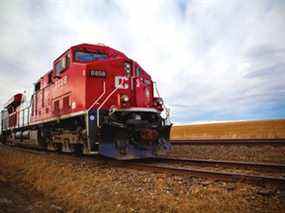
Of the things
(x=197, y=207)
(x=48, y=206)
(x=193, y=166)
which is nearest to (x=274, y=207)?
(x=197, y=207)

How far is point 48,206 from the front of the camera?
12.1 feet

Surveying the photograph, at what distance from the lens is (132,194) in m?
4.21

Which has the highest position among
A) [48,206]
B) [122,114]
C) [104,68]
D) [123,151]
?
[104,68]

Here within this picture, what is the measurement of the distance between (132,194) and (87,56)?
527cm

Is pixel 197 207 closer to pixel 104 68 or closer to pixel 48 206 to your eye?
pixel 48 206

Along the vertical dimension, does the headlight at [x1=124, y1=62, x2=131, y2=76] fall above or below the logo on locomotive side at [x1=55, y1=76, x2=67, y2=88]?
above

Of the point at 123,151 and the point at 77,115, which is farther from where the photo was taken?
the point at 77,115

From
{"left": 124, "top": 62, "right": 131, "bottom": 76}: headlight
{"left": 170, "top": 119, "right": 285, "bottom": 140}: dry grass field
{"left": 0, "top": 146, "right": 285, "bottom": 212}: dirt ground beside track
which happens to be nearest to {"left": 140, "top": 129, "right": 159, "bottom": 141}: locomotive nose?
{"left": 0, "top": 146, "right": 285, "bottom": 212}: dirt ground beside track

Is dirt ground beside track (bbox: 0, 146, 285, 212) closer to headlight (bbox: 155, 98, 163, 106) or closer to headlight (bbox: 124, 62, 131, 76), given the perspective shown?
headlight (bbox: 155, 98, 163, 106)

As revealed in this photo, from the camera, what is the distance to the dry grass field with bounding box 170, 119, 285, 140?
14305 mm

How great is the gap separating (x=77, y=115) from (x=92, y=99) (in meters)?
0.65

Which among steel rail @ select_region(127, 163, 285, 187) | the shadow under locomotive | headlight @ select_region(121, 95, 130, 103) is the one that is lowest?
steel rail @ select_region(127, 163, 285, 187)

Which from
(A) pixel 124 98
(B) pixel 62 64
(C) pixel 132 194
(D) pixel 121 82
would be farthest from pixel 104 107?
(C) pixel 132 194

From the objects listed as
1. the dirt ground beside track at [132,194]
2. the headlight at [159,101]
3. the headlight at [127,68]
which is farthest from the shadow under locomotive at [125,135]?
the headlight at [127,68]
